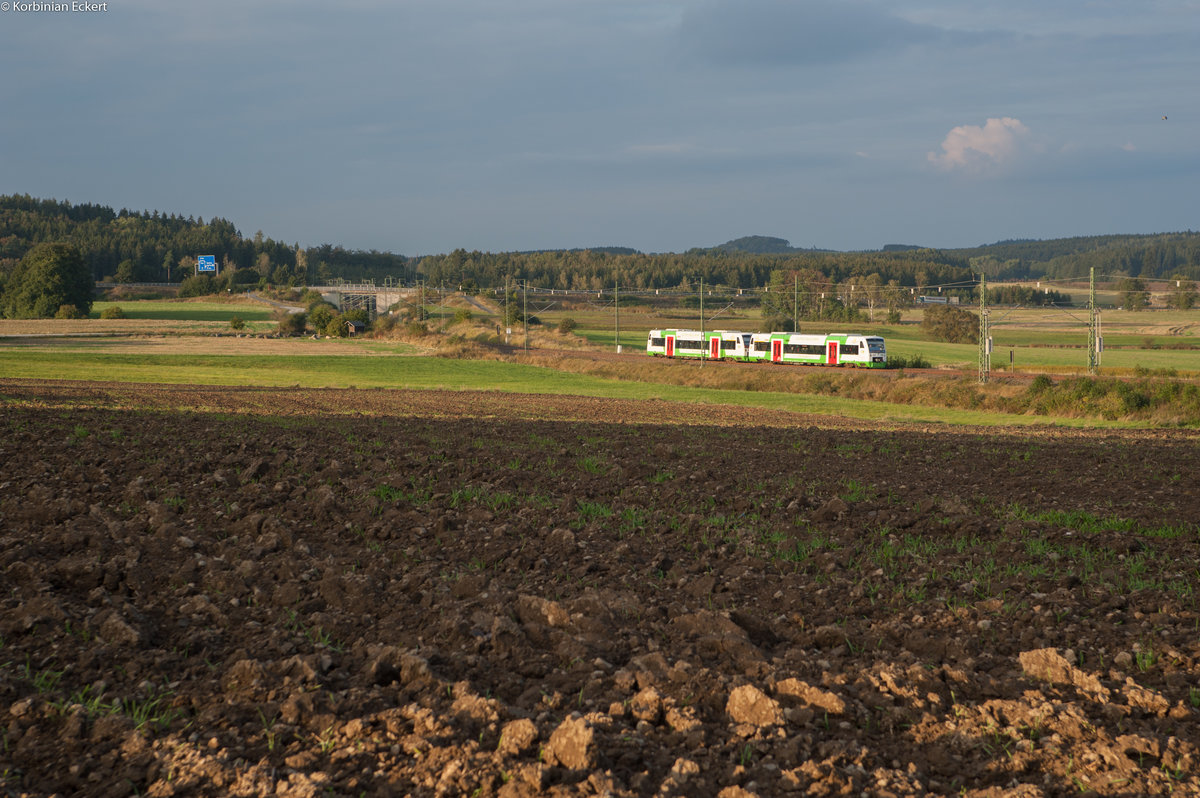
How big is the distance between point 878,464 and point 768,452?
2867 millimetres

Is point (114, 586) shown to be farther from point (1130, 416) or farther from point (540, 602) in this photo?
point (1130, 416)

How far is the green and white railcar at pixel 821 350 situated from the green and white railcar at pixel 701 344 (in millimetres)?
1201

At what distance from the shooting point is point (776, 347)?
250ft

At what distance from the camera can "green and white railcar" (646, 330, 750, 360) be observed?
79688mm

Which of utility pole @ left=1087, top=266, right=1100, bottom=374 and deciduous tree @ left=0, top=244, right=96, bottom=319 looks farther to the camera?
deciduous tree @ left=0, top=244, right=96, bottom=319

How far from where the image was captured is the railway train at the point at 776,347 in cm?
6900

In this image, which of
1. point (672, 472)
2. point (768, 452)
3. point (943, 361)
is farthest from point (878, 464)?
point (943, 361)

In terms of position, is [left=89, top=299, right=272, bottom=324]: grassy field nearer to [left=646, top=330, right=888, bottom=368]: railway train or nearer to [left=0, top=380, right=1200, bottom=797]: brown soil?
[left=646, top=330, right=888, bottom=368]: railway train

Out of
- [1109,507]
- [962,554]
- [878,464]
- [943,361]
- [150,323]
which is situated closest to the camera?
[962,554]

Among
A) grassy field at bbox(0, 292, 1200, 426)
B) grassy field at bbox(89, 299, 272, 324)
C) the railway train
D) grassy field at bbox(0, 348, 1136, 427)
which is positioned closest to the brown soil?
grassy field at bbox(0, 348, 1136, 427)

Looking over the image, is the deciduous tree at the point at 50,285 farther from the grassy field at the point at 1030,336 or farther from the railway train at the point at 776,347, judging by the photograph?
the railway train at the point at 776,347

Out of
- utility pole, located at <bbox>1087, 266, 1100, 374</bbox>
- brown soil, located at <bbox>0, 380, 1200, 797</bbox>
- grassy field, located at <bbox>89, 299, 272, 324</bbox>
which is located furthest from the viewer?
grassy field, located at <bbox>89, 299, 272, 324</bbox>

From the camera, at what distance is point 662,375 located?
61.6 metres

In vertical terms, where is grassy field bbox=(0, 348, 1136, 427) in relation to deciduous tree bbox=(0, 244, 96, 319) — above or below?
below
